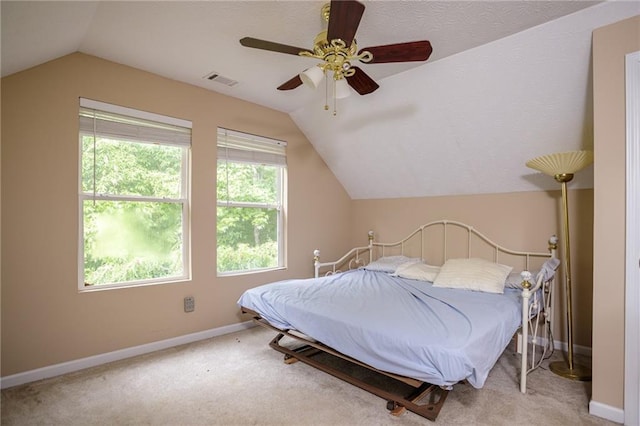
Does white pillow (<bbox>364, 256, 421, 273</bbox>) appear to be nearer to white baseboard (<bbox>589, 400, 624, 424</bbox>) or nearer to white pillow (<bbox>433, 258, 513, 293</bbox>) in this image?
white pillow (<bbox>433, 258, 513, 293</bbox>)

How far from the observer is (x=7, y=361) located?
2.39 metres

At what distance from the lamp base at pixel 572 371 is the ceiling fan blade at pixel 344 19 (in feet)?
9.38

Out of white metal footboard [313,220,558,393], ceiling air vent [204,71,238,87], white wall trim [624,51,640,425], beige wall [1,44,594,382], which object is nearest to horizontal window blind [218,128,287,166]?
beige wall [1,44,594,382]

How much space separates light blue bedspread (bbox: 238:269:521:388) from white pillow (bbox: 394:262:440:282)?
22 centimetres

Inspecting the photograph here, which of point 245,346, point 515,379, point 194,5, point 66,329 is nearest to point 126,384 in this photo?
point 66,329

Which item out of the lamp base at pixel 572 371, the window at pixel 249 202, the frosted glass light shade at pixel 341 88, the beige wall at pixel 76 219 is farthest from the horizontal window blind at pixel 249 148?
the lamp base at pixel 572 371

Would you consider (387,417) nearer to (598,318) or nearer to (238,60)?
(598,318)

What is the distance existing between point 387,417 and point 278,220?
2560 mm

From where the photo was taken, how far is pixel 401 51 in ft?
6.14

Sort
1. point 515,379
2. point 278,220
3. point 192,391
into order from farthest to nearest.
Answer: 1. point 278,220
2. point 515,379
3. point 192,391

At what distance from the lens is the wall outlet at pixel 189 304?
3.28m

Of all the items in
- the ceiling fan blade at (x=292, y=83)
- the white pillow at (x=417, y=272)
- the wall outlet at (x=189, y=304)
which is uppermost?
the ceiling fan blade at (x=292, y=83)

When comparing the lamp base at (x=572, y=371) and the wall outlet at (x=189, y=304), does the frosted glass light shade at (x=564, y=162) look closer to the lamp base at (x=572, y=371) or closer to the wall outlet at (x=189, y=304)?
the lamp base at (x=572, y=371)

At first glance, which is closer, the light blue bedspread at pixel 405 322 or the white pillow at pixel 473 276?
the light blue bedspread at pixel 405 322
